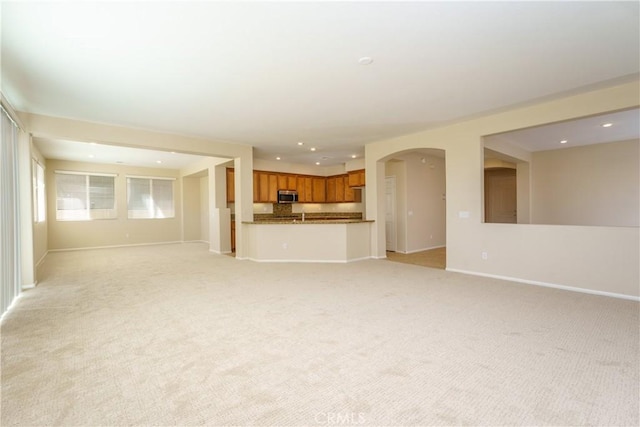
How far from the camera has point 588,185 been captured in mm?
6707

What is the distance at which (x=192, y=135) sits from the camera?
18.5ft

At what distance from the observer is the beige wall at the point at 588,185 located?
6250 mm

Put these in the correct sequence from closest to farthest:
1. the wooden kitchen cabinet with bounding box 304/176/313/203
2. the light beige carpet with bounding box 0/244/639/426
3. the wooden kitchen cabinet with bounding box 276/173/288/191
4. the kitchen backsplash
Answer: the light beige carpet with bounding box 0/244/639/426 < the wooden kitchen cabinet with bounding box 276/173/288/191 < the kitchen backsplash < the wooden kitchen cabinet with bounding box 304/176/313/203

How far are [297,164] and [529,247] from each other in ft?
21.6

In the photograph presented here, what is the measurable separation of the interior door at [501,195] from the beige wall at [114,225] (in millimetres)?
10419

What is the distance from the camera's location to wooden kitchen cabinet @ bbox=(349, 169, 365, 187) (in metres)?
8.44

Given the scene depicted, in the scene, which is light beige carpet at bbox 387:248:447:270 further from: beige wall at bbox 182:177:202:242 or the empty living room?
beige wall at bbox 182:177:202:242

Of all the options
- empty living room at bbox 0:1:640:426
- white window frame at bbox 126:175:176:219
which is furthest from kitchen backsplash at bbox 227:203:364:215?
white window frame at bbox 126:175:176:219

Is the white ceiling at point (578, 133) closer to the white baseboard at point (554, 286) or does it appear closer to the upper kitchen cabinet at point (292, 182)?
the white baseboard at point (554, 286)

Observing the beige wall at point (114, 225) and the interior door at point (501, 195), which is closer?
the beige wall at point (114, 225)

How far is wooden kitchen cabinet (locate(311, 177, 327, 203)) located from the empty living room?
105 inches

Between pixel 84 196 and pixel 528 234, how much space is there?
35.7ft

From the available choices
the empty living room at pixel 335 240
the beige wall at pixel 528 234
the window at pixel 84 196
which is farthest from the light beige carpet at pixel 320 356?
the window at pixel 84 196

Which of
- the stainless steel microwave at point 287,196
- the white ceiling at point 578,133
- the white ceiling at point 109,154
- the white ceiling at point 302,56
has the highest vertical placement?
the white ceiling at point 109,154
